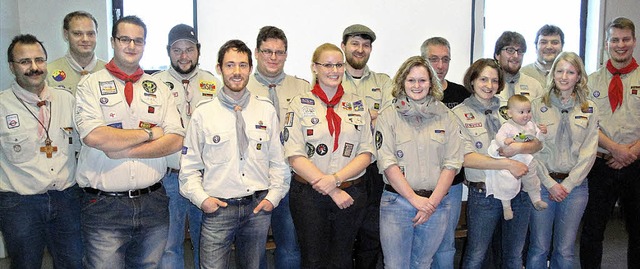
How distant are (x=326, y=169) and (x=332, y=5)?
287cm

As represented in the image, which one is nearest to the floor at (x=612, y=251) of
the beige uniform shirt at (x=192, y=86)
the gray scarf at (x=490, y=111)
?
the gray scarf at (x=490, y=111)

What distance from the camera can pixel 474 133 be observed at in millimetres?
3150

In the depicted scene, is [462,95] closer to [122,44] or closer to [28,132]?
[122,44]

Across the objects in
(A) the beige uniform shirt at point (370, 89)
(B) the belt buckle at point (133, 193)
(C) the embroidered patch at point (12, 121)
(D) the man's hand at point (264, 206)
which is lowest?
(D) the man's hand at point (264, 206)

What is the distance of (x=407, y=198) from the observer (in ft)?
9.23

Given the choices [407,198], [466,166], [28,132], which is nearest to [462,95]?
[466,166]

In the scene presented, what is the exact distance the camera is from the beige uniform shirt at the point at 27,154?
2734 millimetres

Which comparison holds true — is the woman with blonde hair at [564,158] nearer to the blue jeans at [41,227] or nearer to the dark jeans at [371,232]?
the dark jeans at [371,232]

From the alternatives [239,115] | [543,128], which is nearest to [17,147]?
[239,115]

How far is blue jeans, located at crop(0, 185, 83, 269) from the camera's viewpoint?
8.88 feet

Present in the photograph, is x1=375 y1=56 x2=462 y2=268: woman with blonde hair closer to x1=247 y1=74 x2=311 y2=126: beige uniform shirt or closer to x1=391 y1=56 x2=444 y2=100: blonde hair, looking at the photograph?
x1=391 y1=56 x2=444 y2=100: blonde hair

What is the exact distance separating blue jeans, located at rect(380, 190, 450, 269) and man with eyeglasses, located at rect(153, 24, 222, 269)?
3.61 ft

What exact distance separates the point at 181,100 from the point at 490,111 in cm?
191

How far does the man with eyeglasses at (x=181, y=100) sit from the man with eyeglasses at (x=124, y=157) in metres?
0.32
